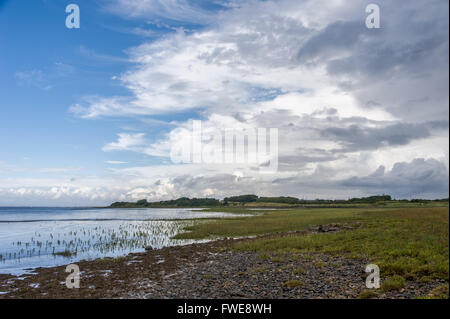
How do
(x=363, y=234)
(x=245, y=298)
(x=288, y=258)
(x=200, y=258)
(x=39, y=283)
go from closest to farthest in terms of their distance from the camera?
(x=245, y=298)
(x=39, y=283)
(x=288, y=258)
(x=200, y=258)
(x=363, y=234)

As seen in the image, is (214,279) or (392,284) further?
(214,279)

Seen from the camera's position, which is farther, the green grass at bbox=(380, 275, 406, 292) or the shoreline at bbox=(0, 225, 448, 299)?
the shoreline at bbox=(0, 225, 448, 299)

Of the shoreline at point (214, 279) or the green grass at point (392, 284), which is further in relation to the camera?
the shoreline at point (214, 279)

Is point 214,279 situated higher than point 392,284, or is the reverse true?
point 392,284

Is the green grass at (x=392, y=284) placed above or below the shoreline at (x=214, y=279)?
above

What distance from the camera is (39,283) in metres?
22.0

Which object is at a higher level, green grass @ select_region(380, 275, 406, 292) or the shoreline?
green grass @ select_region(380, 275, 406, 292)

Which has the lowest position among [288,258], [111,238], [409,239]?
[111,238]

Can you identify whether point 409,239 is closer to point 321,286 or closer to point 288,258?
point 288,258
